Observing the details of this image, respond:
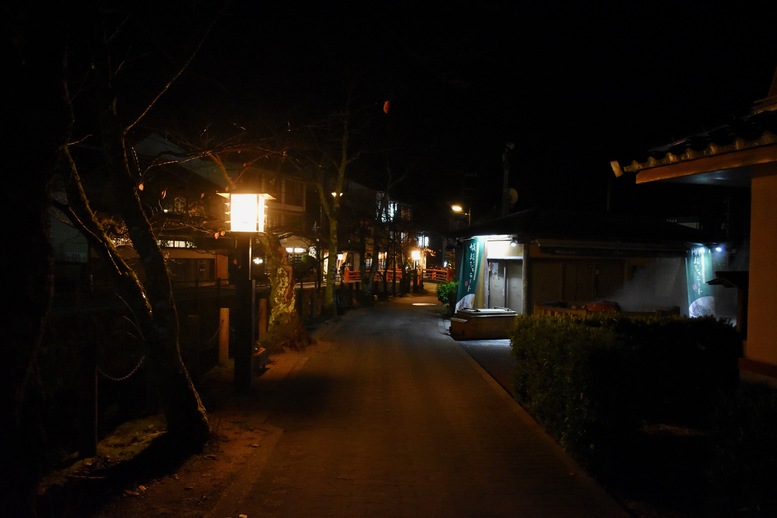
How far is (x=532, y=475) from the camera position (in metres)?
5.96

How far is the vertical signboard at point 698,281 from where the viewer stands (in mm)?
19000

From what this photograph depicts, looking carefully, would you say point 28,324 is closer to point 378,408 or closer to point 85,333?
point 378,408

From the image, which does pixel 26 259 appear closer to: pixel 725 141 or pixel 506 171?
pixel 725 141

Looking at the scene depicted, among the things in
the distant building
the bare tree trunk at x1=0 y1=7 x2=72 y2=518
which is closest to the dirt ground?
the bare tree trunk at x1=0 y1=7 x2=72 y2=518

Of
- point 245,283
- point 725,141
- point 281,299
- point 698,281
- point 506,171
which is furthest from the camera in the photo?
point 506,171

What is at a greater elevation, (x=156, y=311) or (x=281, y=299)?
(x=156, y=311)

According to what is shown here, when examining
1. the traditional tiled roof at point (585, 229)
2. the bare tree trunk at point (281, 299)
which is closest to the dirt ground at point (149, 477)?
the bare tree trunk at point (281, 299)

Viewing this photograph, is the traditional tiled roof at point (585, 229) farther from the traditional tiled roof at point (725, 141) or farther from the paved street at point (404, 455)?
the traditional tiled roof at point (725, 141)

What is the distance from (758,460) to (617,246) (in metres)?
15.2

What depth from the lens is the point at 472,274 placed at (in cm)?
1997

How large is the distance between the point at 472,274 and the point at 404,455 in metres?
13.8

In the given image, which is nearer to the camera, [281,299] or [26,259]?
[26,259]

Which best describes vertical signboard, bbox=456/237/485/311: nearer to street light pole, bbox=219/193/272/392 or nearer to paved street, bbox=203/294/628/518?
paved street, bbox=203/294/628/518

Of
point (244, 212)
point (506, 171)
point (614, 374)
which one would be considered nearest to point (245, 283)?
point (244, 212)
